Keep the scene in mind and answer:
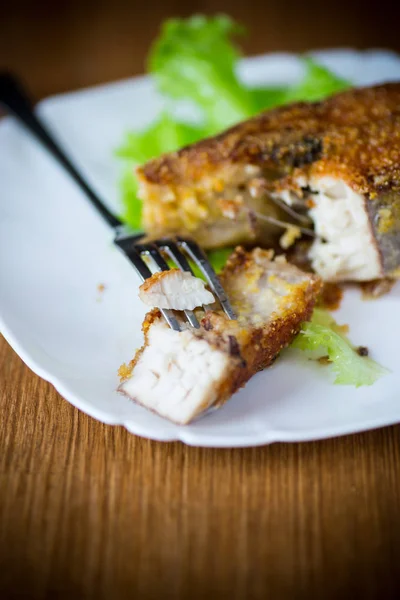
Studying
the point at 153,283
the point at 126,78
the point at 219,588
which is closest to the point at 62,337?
the point at 153,283

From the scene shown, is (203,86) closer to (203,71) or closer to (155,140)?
→ (203,71)

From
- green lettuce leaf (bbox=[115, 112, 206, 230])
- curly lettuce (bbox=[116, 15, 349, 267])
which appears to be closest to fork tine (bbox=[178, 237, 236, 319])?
green lettuce leaf (bbox=[115, 112, 206, 230])

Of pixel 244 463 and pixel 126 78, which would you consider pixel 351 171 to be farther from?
pixel 126 78

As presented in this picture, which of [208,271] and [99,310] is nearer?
[208,271]

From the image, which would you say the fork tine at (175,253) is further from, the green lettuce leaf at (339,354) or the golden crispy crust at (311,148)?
the green lettuce leaf at (339,354)

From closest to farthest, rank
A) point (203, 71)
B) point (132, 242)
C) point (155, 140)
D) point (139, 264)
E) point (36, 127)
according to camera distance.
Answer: point (139, 264) < point (132, 242) < point (36, 127) < point (155, 140) < point (203, 71)

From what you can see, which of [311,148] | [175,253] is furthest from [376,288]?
[175,253]

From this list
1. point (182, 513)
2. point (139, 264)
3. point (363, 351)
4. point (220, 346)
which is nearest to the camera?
point (182, 513)
